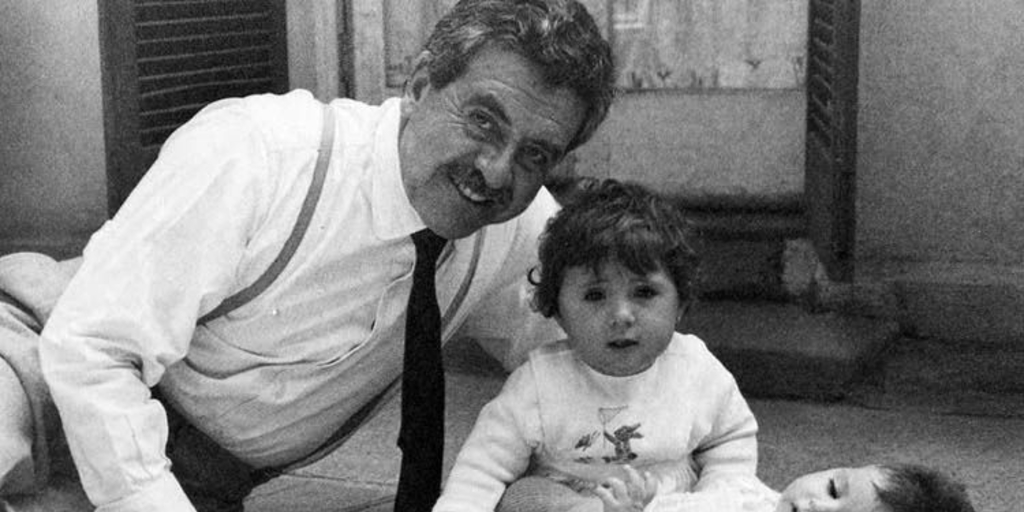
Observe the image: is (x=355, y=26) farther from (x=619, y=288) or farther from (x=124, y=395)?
(x=124, y=395)

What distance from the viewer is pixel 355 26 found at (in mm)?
6047

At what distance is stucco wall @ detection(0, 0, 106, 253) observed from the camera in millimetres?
5734

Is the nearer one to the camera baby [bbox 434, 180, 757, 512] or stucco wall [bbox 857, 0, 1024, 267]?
baby [bbox 434, 180, 757, 512]

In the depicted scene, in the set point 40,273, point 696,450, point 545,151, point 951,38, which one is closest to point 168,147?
point 40,273

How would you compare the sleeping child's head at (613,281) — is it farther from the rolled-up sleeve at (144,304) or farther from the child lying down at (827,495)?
the rolled-up sleeve at (144,304)

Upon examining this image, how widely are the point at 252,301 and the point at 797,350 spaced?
2.36 m

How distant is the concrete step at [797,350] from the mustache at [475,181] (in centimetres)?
221

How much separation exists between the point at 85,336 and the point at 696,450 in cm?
131

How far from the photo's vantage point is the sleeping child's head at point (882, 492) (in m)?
2.94

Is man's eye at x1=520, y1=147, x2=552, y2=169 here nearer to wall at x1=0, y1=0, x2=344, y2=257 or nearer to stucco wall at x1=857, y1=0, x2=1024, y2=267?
stucco wall at x1=857, y1=0, x2=1024, y2=267

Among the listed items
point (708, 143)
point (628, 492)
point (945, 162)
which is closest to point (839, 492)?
point (628, 492)

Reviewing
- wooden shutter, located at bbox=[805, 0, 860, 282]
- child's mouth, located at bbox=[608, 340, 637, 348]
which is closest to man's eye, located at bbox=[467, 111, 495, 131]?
child's mouth, located at bbox=[608, 340, 637, 348]

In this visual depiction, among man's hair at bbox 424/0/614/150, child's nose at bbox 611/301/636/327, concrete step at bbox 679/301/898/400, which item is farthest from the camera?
concrete step at bbox 679/301/898/400

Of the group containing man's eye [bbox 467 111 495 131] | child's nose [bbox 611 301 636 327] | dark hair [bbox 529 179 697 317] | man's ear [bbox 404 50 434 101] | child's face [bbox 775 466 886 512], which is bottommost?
child's face [bbox 775 466 886 512]
